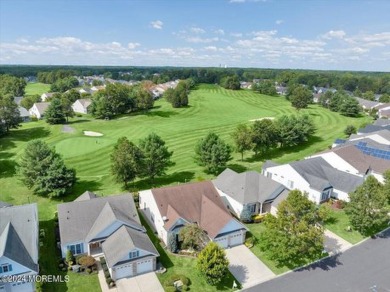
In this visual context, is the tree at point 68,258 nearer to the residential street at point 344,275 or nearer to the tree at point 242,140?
the residential street at point 344,275

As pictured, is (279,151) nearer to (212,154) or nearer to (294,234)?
(212,154)

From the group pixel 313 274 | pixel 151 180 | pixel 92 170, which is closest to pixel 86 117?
pixel 92 170

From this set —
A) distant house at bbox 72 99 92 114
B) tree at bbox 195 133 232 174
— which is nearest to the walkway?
tree at bbox 195 133 232 174

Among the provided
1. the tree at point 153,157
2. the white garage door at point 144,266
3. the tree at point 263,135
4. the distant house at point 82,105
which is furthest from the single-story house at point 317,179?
the distant house at point 82,105

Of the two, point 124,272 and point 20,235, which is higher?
point 20,235

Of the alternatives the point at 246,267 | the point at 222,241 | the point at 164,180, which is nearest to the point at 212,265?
the point at 246,267

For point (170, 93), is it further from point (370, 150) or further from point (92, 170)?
point (370, 150)

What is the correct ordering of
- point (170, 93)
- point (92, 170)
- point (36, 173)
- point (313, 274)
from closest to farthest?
point (313, 274) → point (36, 173) → point (92, 170) → point (170, 93)

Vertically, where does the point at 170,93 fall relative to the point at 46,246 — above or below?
above
